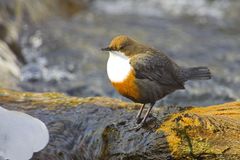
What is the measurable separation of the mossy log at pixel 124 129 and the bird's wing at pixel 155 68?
20cm

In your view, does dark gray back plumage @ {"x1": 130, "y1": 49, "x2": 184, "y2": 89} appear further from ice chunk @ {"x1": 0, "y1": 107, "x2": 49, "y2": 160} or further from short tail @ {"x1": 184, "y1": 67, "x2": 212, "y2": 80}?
ice chunk @ {"x1": 0, "y1": 107, "x2": 49, "y2": 160}

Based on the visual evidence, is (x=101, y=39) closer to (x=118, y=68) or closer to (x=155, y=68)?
(x=155, y=68)

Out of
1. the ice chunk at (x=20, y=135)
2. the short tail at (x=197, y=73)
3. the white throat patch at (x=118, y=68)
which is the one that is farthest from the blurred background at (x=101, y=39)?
the white throat patch at (x=118, y=68)

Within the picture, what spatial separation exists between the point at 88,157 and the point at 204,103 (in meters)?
2.33

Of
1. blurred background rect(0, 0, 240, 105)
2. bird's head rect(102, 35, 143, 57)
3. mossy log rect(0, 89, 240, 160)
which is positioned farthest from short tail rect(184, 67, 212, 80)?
blurred background rect(0, 0, 240, 105)

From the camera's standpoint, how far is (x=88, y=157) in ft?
14.0

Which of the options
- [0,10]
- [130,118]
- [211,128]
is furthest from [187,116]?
[0,10]

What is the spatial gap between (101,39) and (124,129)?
187 inches

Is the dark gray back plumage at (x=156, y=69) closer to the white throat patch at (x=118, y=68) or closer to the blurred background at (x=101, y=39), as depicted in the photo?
the white throat patch at (x=118, y=68)

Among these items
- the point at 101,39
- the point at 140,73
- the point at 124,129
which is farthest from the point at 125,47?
the point at 101,39

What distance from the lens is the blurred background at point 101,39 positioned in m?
6.80

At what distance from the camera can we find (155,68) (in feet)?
13.8

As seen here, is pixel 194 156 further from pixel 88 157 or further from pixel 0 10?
pixel 0 10

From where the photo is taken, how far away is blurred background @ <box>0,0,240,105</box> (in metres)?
6.80
